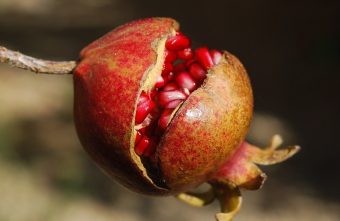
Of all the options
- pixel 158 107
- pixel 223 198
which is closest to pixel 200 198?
pixel 223 198

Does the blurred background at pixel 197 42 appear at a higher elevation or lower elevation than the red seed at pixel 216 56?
lower

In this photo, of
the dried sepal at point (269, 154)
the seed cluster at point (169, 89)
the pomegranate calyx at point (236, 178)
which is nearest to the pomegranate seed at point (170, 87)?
the seed cluster at point (169, 89)

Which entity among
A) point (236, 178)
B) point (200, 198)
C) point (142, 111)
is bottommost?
point (200, 198)

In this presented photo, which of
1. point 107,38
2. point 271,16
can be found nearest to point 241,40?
point 271,16

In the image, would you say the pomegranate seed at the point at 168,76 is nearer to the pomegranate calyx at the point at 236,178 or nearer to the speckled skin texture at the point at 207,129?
the speckled skin texture at the point at 207,129

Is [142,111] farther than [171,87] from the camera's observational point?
No

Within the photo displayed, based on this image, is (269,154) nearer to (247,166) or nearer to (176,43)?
(247,166)

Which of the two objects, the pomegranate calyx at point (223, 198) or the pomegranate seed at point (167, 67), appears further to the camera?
the pomegranate calyx at point (223, 198)

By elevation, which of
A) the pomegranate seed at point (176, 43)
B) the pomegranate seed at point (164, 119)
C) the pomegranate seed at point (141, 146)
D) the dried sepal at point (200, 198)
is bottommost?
the dried sepal at point (200, 198)

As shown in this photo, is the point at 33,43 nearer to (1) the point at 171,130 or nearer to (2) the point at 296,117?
(2) the point at 296,117
